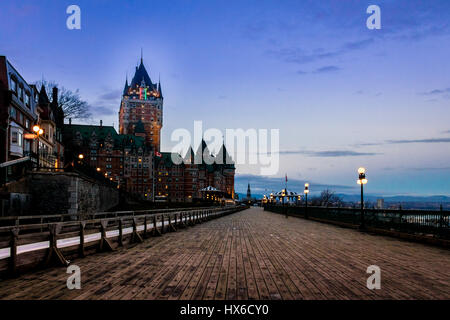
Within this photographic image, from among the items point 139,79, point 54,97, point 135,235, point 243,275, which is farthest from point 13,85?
point 139,79

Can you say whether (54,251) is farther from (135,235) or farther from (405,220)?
(405,220)

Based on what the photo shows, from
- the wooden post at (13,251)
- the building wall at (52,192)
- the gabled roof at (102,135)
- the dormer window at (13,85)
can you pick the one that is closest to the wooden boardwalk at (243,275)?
A: the wooden post at (13,251)

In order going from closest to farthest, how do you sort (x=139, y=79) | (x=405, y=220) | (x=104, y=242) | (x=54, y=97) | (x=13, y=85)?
(x=104, y=242) < (x=405, y=220) < (x=13, y=85) < (x=54, y=97) < (x=139, y=79)

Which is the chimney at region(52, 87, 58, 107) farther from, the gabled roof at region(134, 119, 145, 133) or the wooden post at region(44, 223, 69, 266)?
the gabled roof at region(134, 119, 145, 133)

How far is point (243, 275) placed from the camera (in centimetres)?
803

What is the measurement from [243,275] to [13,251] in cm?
468

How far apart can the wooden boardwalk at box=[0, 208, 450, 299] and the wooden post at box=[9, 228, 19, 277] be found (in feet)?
0.84

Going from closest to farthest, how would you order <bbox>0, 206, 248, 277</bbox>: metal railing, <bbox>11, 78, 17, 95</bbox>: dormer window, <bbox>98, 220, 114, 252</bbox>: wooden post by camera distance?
<bbox>0, 206, 248, 277</bbox>: metal railing, <bbox>98, 220, 114, 252</bbox>: wooden post, <bbox>11, 78, 17, 95</bbox>: dormer window

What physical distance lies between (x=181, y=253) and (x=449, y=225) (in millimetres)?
10177

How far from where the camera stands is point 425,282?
7.42 metres

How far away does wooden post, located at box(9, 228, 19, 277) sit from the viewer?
23.0ft

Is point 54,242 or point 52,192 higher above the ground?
point 52,192

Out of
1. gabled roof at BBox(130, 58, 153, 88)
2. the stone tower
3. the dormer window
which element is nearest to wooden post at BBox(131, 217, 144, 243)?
the dormer window

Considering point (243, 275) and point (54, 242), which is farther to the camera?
point (54, 242)
